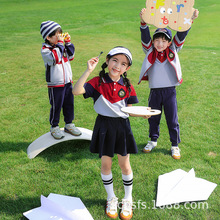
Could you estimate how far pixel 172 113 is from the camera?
3.54 m

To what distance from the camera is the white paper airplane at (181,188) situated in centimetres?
285

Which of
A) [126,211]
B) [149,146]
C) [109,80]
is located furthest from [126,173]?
[149,146]

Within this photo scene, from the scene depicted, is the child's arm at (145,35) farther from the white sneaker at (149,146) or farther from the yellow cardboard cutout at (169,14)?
the white sneaker at (149,146)

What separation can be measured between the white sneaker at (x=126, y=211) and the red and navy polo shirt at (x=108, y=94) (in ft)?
3.32

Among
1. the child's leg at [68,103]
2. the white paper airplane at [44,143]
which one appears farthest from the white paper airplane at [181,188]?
the child's leg at [68,103]

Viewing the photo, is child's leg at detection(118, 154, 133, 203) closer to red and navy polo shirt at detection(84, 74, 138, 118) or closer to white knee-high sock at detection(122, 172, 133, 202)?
white knee-high sock at detection(122, 172, 133, 202)

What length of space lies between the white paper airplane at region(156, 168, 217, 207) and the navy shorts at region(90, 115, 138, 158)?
2.65ft

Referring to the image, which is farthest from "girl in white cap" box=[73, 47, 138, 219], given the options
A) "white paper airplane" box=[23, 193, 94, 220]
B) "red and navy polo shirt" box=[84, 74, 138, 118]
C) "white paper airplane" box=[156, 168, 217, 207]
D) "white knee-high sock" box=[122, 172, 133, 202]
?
"white paper airplane" box=[156, 168, 217, 207]

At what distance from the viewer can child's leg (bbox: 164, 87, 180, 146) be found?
347 cm

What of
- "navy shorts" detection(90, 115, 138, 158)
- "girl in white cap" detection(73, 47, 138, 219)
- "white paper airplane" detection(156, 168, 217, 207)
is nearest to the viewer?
"girl in white cap" detection(73, 47, 138, 219)

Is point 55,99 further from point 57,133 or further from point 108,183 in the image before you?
point 108,183

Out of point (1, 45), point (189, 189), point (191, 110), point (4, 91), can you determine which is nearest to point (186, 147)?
point (189, 189)

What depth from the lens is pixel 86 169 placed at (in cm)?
339

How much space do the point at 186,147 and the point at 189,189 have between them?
3.37 ft
